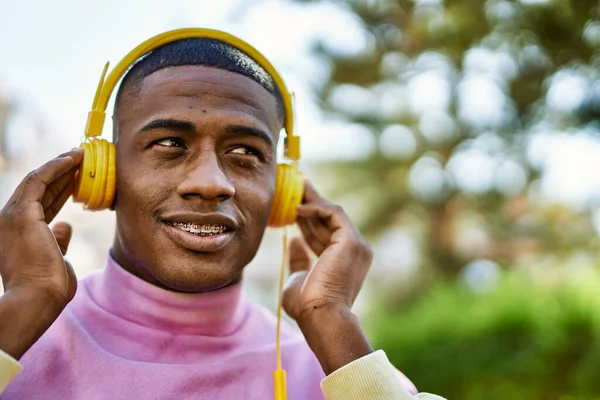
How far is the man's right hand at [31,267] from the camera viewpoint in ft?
6.14

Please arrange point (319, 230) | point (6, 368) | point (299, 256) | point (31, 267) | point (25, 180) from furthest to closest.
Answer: point (299, 256) → point (319, 230) → point (25, 180) → point (31, 267) → point (6, 368)

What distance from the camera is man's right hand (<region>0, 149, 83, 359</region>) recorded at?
1.87m

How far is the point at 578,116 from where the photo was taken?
8.65m

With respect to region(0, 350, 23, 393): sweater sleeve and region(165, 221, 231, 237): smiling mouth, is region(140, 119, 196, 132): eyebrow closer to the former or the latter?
region(165, 221, 231, 237): smiling mouth

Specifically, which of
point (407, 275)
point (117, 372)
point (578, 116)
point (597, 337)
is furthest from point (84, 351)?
point (407, 275)

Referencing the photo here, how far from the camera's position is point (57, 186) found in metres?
2.21

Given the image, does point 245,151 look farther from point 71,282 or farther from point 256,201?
point 71,282

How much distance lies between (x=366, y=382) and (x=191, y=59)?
118 centimetres

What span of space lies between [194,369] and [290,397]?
329 millimetres

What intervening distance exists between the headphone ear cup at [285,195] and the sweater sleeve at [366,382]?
0.66 m

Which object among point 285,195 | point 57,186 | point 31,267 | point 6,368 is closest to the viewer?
point 6,368

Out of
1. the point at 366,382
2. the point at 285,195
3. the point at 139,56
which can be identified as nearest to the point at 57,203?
the point at 139,56

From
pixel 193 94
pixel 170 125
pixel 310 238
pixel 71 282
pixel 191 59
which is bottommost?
pixel 71 282

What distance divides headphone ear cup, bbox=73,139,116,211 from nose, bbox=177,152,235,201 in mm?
251
